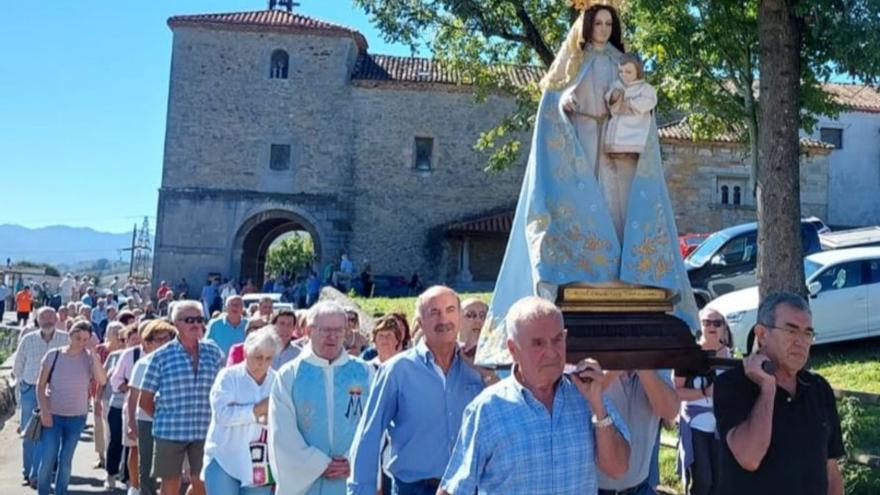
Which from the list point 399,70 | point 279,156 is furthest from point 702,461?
point 399,70

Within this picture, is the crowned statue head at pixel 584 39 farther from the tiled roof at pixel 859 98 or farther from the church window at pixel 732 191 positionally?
the tiled roof at pixel 859 98

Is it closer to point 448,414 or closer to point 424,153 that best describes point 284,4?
point 424,153

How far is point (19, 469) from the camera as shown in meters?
9.63

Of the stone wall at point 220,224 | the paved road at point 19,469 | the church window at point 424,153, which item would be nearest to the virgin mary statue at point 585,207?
the paved road at point 19,469

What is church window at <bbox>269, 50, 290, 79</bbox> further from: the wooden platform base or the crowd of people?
the wooden platform base

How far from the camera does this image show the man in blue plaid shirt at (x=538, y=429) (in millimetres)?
2654

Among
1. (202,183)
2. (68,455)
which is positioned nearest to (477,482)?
(68,455)

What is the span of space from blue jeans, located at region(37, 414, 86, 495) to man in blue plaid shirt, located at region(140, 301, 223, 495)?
83.6 inches

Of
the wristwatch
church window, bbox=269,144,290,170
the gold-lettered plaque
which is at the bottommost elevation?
the wristwatch

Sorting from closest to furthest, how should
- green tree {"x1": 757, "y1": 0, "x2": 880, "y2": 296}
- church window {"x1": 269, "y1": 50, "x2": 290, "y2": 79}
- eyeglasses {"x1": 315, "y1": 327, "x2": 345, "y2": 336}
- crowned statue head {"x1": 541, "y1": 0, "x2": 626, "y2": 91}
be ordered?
crowned statue head {"x1": 541, "y1": 0, "x2": 626, "y2": 91}, eyeglasses {"x1": 315, "y1": 327, "x2": 345, "y2": 336}, green tree {"x1": 757, "y1": 0, "x2": 880, "y2": 296}, church window {"x1": 269, "y1": 50, "x2": 290, "y2": 79}

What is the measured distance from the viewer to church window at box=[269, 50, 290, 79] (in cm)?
3075

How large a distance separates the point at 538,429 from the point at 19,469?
8.96 m

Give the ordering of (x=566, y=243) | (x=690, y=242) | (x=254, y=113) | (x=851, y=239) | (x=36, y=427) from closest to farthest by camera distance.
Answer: (x=566, y=243) < (x=36, y=427) < (x=851, y=239) < (x=690, y=242) < (x=254, y=113)

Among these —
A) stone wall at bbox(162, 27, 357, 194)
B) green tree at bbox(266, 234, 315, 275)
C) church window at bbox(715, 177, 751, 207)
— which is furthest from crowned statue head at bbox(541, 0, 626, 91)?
green tree at bbox(266, 234, 315, 275)
